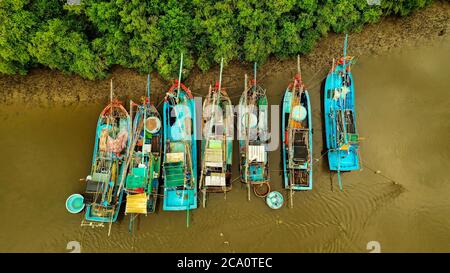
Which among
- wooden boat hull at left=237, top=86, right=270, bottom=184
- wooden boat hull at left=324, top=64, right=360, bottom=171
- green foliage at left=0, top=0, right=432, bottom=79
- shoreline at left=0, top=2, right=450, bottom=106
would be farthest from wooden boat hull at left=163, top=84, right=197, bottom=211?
wooden boat hull at left=324, top=64, right=360, bottom=171

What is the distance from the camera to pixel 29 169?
15.6 meters

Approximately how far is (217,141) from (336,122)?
6.38 meters

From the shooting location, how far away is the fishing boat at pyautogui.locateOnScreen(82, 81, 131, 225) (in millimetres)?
14316

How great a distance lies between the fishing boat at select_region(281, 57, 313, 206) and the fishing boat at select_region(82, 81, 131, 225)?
8.21 meters

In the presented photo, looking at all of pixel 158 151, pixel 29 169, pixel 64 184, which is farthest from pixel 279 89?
pixel 29 169

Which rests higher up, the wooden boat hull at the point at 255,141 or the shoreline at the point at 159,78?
the shoreline at the point at 159,78

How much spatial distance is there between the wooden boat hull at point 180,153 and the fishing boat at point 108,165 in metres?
2.10

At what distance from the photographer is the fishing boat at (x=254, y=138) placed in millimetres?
14664

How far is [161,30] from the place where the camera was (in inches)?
568

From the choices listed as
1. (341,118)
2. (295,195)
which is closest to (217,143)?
(295,195)

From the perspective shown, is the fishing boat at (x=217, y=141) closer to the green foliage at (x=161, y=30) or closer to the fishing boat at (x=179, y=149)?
the fishing boat at (x=179, y=149)

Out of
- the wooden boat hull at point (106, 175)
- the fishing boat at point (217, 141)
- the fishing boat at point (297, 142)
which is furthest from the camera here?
the fishing boat at point (297, 142)

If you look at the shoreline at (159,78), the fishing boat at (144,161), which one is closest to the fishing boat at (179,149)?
the fishing boat at (144,161)

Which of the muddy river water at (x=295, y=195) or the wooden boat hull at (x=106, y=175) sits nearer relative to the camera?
the wooden boat hull at (x=106, y=175)
